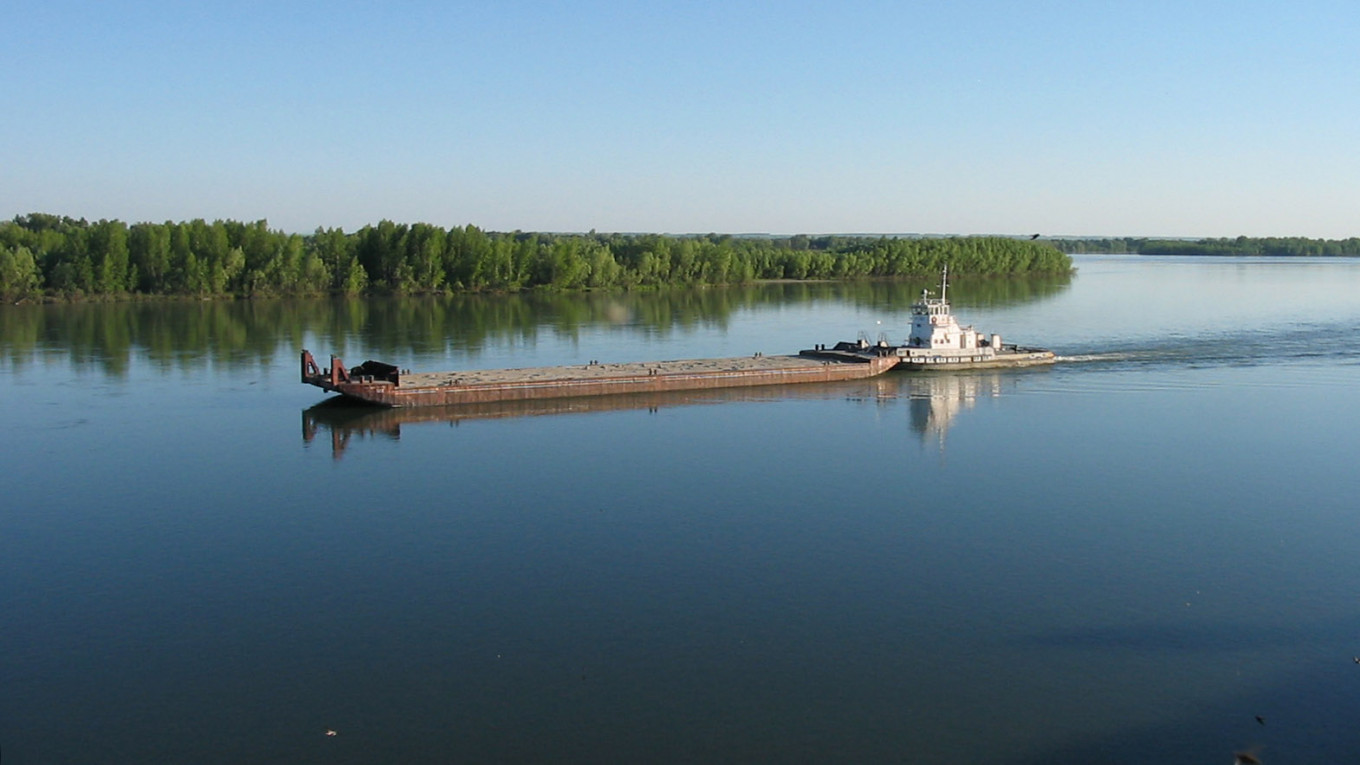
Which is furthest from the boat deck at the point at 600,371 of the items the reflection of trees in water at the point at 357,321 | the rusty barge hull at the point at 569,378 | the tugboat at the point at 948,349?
the reflection of trees in water at the point at 357,321

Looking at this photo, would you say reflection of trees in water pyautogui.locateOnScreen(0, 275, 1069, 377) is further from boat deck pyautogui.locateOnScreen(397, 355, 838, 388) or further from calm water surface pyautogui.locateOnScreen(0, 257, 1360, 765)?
calm water surface pyautogui.locateOnScreen(0, 257, 1360, 765)

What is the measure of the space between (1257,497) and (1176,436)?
29.4 ft

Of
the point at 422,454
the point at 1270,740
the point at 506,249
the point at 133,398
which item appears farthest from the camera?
the point at 506,249

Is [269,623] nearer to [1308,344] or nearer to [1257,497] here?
Answer: [1257,497]

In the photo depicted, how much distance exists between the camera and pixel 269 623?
2162 cm

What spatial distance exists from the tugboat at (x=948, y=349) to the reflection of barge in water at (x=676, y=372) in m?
0.05

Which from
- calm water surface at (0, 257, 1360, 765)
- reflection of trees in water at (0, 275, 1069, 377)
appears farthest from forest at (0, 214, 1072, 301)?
calm water surface at (0, 257, 1360, 765)

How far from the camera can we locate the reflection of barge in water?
153 ft

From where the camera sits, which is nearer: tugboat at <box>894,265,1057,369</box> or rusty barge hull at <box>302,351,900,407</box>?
rusty barge hull at <box>302,351,900,407</box>

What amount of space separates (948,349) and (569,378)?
21502 mm

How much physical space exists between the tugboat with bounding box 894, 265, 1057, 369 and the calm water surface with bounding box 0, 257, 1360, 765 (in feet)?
28.1

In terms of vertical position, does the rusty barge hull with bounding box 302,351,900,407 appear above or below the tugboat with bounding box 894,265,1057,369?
below

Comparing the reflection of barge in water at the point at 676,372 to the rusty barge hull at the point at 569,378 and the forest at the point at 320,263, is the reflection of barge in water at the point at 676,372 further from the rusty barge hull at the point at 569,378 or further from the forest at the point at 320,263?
the forest at the point at 320,263

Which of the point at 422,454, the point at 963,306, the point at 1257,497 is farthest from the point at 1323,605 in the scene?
the point at 963,306
